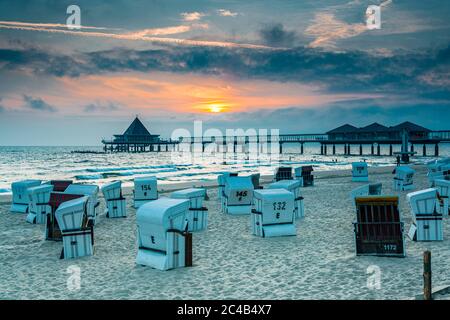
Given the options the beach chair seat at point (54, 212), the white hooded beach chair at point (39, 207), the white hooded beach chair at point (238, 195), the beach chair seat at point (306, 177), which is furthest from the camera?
the beach chair seat at point (306, 177)

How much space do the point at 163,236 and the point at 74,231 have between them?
2.56m

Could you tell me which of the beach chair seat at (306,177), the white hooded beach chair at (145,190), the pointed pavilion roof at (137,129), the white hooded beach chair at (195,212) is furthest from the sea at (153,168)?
the pointed pavilion roof at (137,129)

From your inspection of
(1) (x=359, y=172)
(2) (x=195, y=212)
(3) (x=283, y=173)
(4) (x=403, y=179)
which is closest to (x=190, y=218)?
(2) (x=195, y=212)

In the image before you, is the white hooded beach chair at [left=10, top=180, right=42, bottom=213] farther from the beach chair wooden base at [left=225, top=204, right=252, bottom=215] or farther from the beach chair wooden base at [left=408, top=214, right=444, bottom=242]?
the beach chair wooden base at [left=408, top=214, right=444, bottom=242]

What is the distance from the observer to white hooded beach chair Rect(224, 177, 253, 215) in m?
15.6

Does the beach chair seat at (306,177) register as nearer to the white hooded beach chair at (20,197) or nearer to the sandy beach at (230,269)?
the sandy beach at (230,269)

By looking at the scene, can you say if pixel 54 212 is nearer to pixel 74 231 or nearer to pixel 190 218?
pixel 74 231

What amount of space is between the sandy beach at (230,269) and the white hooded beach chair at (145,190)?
4177 millimetres

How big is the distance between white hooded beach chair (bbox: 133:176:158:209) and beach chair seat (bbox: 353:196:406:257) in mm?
9686

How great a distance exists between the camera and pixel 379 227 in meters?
9.51

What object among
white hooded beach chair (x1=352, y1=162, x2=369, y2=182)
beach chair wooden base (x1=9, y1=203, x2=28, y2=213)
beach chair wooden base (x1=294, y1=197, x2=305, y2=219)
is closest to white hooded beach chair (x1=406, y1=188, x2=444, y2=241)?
beach chair wooden base (x1=294, y1=197, x2=305, y2=219)

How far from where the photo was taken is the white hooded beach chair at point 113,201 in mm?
15422

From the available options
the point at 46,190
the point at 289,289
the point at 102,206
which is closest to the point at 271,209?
the point at 289,289
